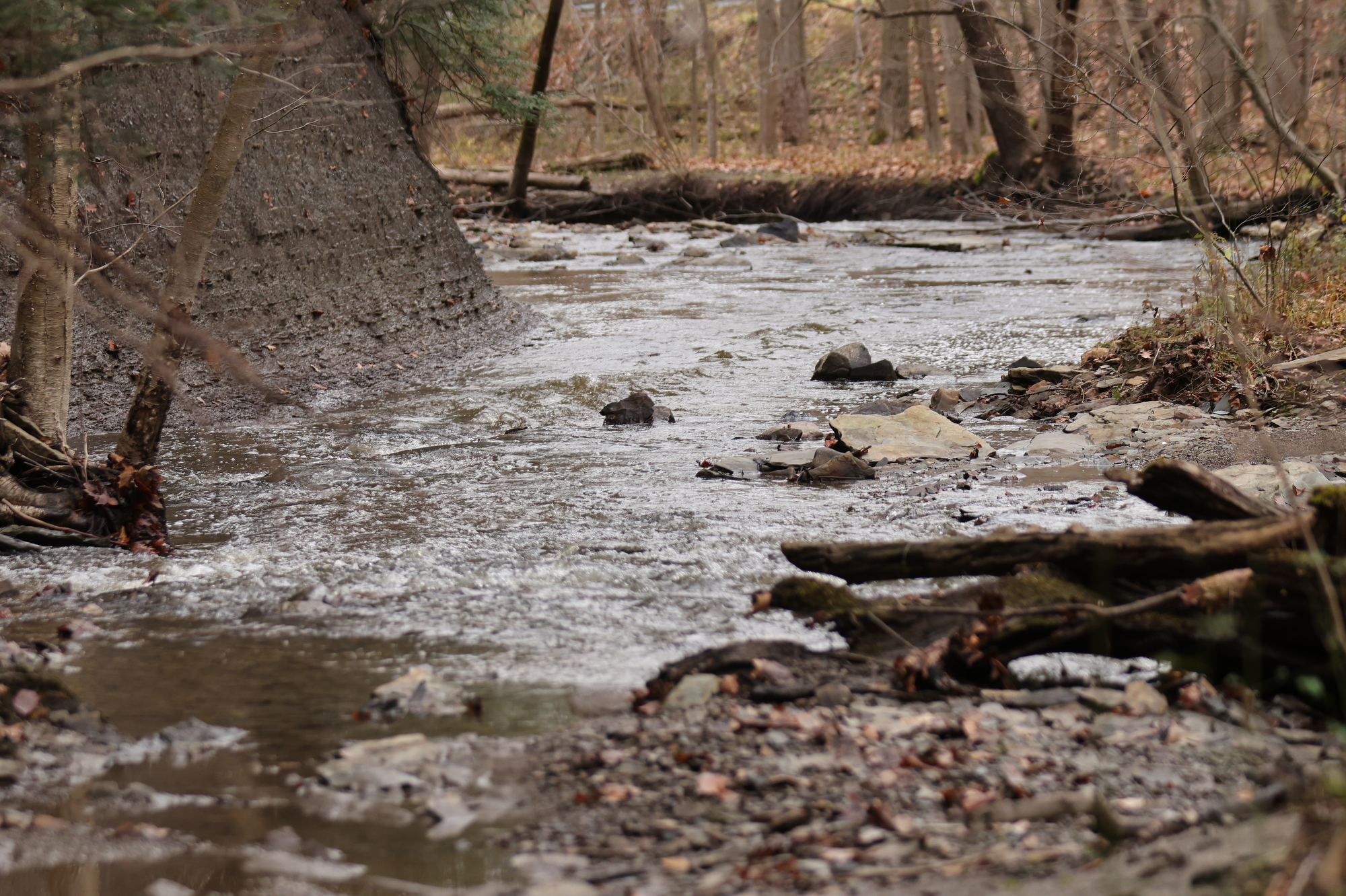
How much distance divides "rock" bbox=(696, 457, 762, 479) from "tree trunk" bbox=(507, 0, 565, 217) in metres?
8.02

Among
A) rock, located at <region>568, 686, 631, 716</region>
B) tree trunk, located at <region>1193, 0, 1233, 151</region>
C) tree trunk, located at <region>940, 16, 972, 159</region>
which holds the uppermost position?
tree trunk, located at <region>940, 16, 972, 159</region>

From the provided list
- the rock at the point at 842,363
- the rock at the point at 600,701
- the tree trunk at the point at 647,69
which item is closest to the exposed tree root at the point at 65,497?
the rock at the point at 600,701

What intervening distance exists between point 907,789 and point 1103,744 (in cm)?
59

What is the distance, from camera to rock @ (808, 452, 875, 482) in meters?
6.36

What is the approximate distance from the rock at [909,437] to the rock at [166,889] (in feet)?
16.1

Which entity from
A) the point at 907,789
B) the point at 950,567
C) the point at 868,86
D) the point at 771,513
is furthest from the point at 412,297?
the point at 868,86

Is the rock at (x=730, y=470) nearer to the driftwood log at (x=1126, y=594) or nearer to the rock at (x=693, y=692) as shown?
the driftwood log at (x=1126, y=594)

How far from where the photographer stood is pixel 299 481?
660 centimetres

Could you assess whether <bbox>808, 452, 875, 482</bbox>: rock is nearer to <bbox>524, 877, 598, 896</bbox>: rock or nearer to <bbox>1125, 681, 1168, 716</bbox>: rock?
<bbox>1125, 681, 1168, 716</bbox>: rock

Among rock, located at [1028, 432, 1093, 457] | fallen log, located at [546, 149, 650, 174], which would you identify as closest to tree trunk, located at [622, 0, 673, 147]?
fallen log, located at [546, 149, 650, 174]

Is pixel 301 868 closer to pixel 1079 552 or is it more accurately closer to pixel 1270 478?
pixel 1079 552

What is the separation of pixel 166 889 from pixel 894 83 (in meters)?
32.0

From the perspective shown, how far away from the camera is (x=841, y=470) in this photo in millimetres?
6395

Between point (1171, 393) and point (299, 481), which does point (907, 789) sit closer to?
point (299, 481)
